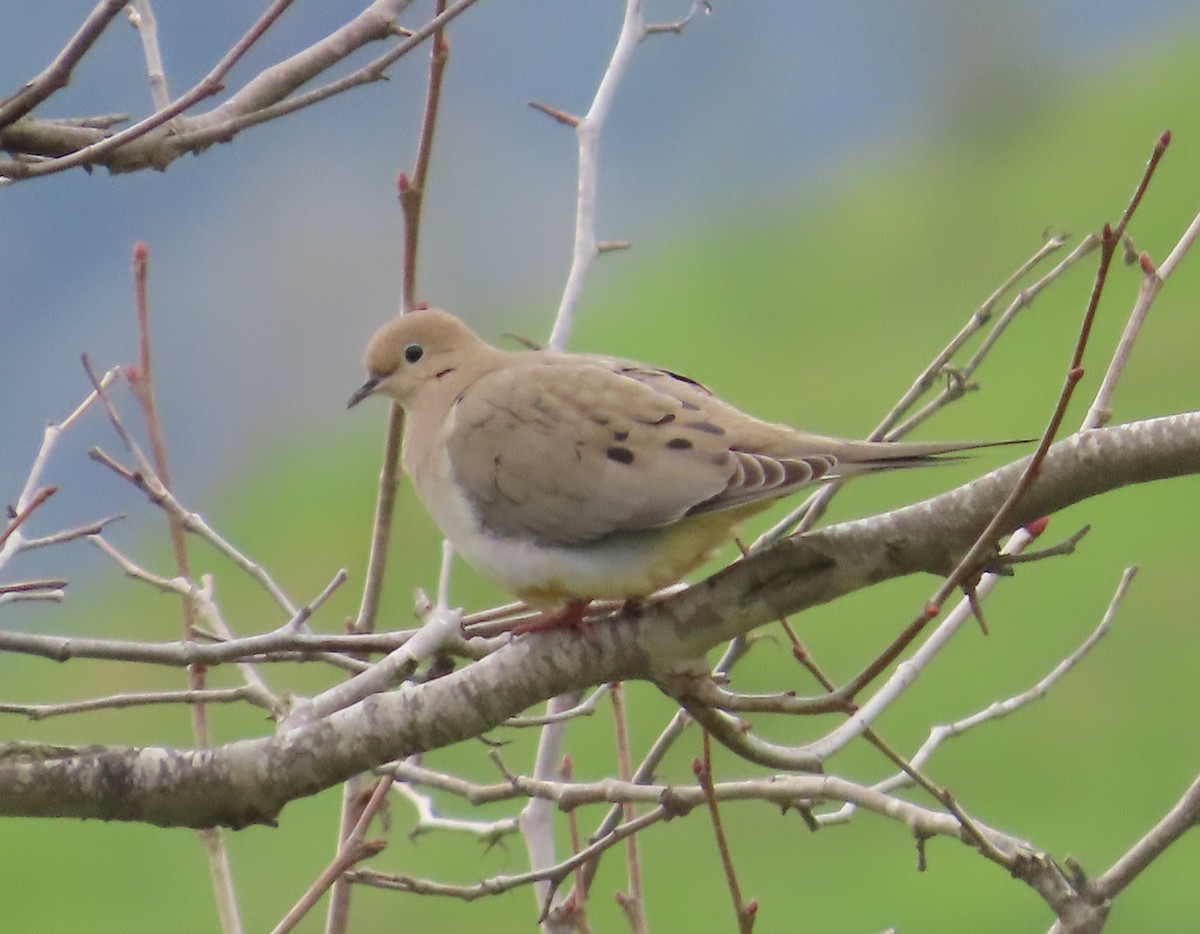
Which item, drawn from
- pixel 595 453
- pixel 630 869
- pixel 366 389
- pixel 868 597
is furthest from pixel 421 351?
pixel 868 597

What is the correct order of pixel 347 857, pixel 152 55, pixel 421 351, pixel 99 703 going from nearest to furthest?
1. pixel 99 703
2. pixel 347 857
3. pixel 152 55
4. pixel 421 351

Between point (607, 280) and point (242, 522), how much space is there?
160 cm

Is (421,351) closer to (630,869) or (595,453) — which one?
(595,453)

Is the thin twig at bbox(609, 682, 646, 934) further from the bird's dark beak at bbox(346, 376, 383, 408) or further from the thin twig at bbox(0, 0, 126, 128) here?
the thin twig at bbox(0, 0, 126, 128)

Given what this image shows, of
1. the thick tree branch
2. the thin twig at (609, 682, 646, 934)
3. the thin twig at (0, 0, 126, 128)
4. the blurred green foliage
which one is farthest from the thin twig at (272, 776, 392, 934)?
the blurred green foliage

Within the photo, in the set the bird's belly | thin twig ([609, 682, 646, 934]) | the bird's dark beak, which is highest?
the bird's dark beak

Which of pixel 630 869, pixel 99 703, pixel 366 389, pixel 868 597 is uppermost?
pixel 868 597

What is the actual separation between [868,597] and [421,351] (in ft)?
8.48

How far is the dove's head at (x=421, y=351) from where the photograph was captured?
6.39 ft

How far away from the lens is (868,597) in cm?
430

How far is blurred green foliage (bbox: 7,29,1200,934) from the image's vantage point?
352 centimetres

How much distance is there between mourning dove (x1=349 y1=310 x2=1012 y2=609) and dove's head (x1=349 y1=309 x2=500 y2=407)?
172mm

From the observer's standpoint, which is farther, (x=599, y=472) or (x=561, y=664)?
(x=599, y=472)

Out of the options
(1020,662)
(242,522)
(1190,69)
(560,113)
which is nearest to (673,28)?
(560,113)
